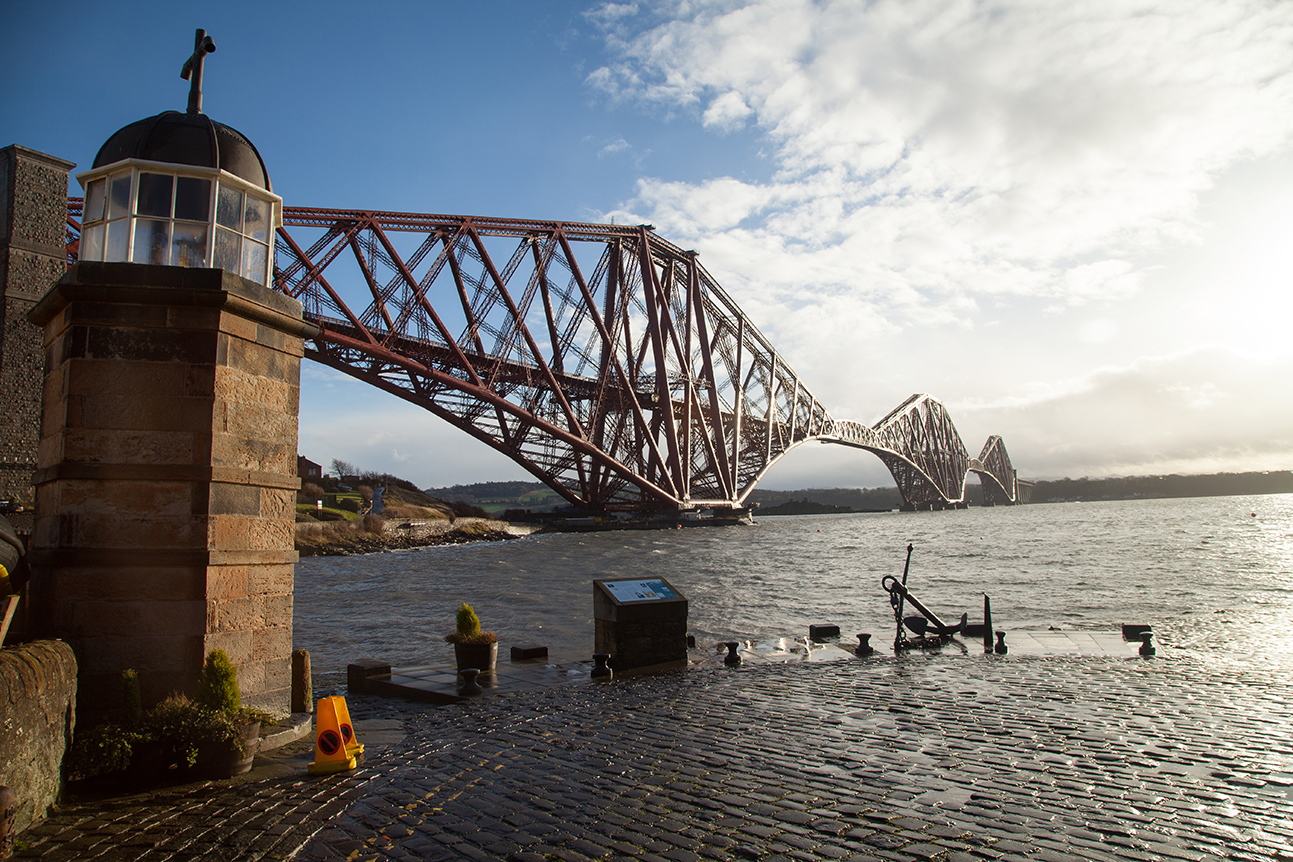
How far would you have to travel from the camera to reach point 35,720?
4.86m

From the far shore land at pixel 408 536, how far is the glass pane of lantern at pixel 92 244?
38.1m

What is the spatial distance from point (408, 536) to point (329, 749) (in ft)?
Answer: 188

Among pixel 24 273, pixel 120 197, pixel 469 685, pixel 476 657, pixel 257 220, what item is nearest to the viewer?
pixel 120 197

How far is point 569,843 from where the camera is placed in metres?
4.77

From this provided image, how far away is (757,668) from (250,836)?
27.9 feet

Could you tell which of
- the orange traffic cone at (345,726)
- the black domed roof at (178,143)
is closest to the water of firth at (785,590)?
the orange traffic cone at (345,726)

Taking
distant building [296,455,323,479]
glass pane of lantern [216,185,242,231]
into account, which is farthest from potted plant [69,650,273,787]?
distant building [296,455,323,479]

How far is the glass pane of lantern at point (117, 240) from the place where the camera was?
6.50 meters

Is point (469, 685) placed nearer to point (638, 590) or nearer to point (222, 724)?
point (638, 590)

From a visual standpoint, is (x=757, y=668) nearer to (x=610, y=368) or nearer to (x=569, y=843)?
(x=569, y=843)

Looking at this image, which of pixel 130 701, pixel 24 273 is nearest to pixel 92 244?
pixel 130 701

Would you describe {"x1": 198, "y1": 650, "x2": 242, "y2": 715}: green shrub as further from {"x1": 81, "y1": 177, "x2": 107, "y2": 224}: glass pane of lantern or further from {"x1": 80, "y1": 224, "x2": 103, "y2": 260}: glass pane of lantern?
{"x1": 81, "y1": 177, "x2": 107, "y2": 224}: glass pane of lantern

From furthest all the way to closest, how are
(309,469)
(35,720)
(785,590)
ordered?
(309,469), (785,590), (35,720)

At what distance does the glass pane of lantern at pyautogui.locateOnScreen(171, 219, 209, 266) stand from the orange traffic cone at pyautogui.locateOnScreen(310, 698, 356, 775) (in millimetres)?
3918
